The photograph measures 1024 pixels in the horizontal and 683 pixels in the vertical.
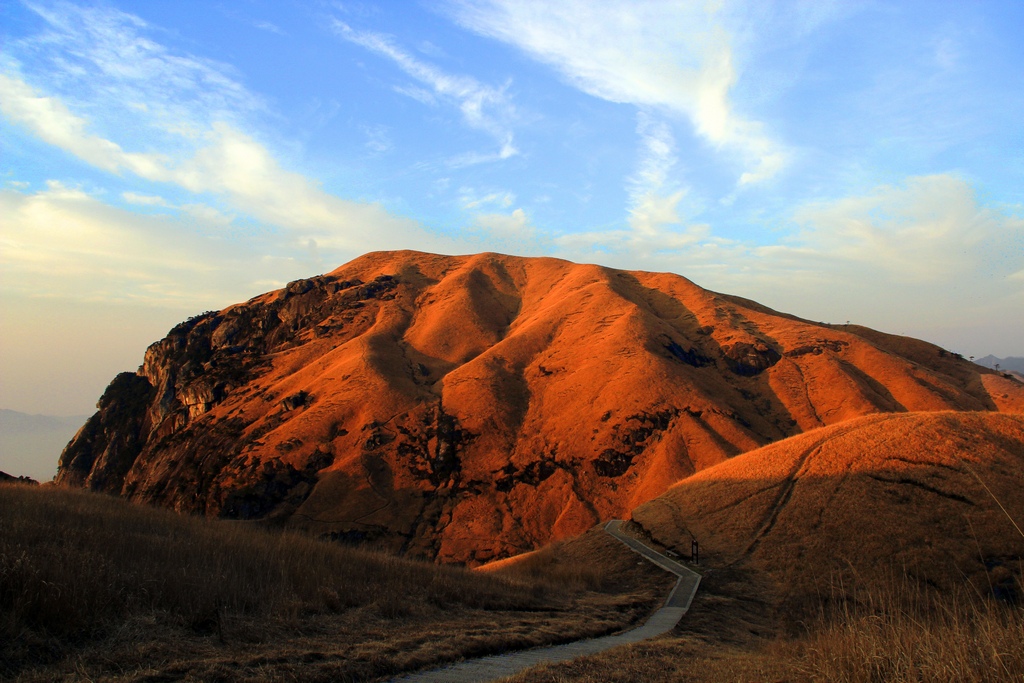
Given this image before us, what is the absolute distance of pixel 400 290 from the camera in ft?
287

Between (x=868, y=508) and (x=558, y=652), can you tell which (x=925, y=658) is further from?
(x=868, y=508)

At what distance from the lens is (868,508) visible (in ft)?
69.6

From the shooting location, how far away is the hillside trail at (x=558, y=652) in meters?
7.59

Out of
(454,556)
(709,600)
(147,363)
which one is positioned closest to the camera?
(709,600)

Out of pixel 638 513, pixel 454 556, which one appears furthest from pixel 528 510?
pixel 638 513

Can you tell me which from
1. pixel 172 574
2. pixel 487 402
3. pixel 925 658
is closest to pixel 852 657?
pixel 925 658

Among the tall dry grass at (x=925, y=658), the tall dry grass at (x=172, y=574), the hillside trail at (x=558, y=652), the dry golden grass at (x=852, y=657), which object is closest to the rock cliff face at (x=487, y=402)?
the hillside trail at (x=558, y=652)

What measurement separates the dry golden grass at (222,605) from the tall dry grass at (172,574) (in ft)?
0.10

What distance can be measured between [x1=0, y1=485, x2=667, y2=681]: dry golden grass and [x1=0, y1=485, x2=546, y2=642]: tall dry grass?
0.03m

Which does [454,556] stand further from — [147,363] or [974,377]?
[147,363]

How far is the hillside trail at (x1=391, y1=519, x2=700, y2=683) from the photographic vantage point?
7.59m

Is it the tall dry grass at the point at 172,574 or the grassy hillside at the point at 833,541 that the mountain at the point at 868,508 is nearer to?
the grassy hillside at the point at 833,541

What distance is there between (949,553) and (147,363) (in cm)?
10766

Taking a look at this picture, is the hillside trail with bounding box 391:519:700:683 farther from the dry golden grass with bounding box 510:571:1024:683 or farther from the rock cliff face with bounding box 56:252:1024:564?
the rock cliff face with bounding box 56:252:1024:564
